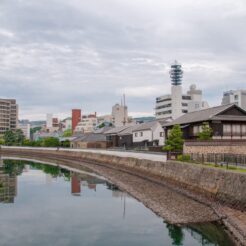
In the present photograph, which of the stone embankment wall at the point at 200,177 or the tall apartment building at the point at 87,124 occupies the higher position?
the tall apartment building at the point at 87,124

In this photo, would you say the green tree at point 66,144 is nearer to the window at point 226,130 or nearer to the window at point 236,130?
the window at point 226,130

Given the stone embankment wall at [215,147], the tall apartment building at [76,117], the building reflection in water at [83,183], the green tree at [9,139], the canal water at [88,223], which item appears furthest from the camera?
the tall apartment building at [76,117]

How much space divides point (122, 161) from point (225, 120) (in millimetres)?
16871

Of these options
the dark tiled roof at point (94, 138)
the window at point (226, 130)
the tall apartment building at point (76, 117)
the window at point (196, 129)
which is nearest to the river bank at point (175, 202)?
the window at point (196, 129)

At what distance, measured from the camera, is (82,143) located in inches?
3447

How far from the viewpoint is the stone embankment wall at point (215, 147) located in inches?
1464

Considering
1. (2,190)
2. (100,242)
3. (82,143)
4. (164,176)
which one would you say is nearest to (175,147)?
(164,176)

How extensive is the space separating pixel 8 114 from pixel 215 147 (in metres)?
142

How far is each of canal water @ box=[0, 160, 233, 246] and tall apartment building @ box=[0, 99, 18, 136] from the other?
136 m

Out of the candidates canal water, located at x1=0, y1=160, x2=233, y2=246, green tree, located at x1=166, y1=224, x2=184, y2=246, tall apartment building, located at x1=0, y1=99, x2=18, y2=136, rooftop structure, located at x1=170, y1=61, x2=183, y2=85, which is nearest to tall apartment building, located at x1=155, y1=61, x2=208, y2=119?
rooftop structure, located at x1=170, y1=61, x2=183, y2=85

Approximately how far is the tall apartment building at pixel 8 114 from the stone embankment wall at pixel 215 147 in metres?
138

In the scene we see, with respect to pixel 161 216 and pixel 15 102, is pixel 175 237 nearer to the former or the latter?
pixel 161 216

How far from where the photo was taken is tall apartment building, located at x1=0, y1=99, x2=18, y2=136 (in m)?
161

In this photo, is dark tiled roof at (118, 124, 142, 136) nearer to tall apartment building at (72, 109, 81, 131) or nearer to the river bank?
the river bank
